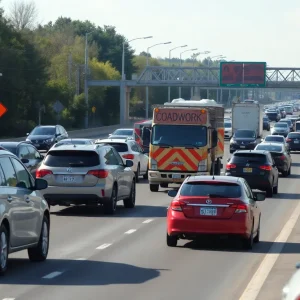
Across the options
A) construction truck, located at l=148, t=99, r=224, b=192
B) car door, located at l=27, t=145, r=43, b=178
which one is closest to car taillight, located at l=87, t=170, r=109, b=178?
car door, located at l=27, t=145, r=43, b=178

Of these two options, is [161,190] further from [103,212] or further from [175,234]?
[175,234]

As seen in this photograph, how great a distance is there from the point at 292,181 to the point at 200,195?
23695mm

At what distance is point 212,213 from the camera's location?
58.3 ft

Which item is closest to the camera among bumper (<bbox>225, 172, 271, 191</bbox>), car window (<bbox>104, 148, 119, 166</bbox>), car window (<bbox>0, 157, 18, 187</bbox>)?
car window (<bbox>0, 157, 18, 187</bbox>)

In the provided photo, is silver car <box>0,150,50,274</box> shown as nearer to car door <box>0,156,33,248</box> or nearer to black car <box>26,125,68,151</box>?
car door <box>0,156,33,248</box>

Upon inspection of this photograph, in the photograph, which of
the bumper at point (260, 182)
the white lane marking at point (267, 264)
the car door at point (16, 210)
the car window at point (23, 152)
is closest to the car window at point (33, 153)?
the car window at point (23, 152)

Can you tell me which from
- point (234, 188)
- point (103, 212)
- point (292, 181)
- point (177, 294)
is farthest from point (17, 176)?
point (292, 181)

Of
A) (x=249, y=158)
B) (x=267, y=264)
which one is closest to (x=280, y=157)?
(x=249, y=158)

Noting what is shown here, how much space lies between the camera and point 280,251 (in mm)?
17781

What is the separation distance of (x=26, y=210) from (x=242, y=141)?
52.3m

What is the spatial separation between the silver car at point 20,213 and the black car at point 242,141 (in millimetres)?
50504

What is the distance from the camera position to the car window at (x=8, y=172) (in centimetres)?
1411

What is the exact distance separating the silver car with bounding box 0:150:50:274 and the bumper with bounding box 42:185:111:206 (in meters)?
8.04

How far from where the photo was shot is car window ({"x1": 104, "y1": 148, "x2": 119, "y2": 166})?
81.3 feet
